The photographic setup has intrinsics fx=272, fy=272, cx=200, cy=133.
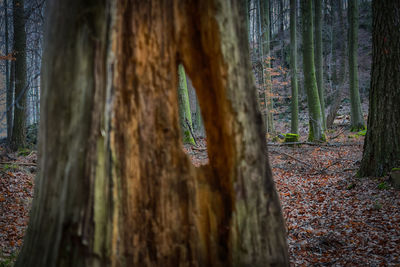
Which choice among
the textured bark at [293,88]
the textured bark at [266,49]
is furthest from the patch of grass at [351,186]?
the textured bark at [266,49]

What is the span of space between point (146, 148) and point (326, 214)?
4.22 m

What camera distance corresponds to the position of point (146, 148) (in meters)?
2.01

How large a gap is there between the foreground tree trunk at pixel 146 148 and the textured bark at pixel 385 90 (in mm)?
4872

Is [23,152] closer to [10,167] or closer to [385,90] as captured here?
[10,167]

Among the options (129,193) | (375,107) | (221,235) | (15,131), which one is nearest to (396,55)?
(375,107)

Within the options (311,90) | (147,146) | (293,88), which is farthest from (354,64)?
(147,146)

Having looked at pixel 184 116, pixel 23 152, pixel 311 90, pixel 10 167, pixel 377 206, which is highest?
pixel 311 90

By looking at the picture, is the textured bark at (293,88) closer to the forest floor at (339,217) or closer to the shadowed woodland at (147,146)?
the forest floor at (339,217)

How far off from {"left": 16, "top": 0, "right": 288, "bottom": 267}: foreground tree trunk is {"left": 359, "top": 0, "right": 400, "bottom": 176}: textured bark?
16.0ft

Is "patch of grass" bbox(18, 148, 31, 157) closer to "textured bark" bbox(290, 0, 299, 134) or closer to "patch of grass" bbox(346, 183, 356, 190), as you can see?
"patch of grass" bbox(346, 183, 356, 190)

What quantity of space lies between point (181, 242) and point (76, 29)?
172cm

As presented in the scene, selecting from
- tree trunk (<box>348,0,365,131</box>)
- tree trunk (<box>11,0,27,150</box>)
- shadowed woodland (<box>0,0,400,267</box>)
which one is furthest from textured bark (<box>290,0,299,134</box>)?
shadowed woodland (<box>0,0,400,267</box>)

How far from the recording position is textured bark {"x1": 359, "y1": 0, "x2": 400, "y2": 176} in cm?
556

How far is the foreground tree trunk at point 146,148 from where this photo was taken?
1.82 meters
